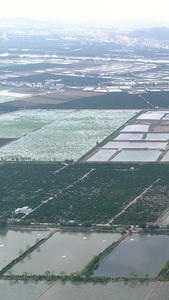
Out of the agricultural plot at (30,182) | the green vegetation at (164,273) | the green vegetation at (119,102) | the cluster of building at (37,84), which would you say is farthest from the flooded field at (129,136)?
the cluster of building at (37,84)

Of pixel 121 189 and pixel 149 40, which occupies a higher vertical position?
pixel 149 40

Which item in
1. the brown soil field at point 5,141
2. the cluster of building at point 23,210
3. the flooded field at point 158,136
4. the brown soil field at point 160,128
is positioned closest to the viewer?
the cluster of building at point 23,210

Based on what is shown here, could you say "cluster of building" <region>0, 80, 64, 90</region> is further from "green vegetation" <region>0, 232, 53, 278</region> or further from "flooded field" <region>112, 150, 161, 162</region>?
"green vegetation" <region>0, 232, 53, 278</region>

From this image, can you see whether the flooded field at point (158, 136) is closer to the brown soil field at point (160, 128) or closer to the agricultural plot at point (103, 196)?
the brown soil field at point (160, 128)

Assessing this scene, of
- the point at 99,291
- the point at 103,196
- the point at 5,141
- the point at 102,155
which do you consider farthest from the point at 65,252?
the point at 5,141

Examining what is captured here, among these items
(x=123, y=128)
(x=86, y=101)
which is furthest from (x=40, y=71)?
(x=123, y=128)

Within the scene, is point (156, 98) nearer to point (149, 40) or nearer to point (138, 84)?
point (138, 84)

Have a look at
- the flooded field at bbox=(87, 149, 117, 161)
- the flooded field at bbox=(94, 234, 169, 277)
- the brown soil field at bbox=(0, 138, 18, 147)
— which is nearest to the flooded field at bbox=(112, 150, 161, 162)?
the flooded field at bbox=(87, 149, 117, 161)

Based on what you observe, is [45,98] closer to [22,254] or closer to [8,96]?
[8,96]
